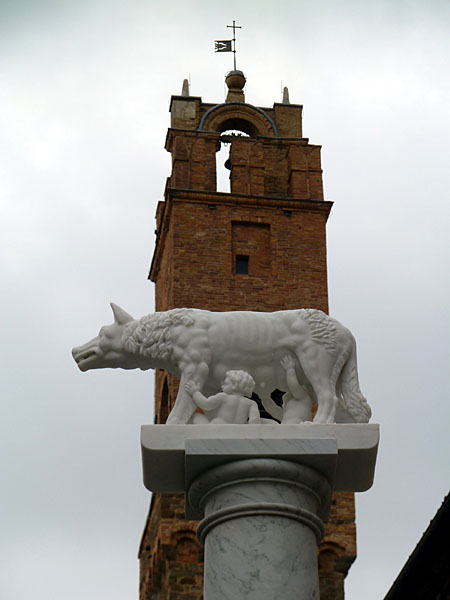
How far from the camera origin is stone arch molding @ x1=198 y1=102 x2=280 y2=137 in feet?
94.8

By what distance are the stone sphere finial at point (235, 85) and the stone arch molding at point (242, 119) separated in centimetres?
92

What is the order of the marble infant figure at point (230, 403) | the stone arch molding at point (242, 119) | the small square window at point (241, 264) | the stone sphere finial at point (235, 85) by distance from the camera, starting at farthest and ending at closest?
the stone sphere finial at point (235, 85), the stone arch molding at point (242, 119), the small square window at point (241, 264), the marble infant figure at point (230, 403)

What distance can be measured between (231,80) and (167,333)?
24.3 metres

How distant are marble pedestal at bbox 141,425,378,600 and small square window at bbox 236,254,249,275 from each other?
19.4 m

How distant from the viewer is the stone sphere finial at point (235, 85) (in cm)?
3044

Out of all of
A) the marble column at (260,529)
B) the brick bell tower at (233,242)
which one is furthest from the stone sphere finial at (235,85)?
the marble column at (260,529)

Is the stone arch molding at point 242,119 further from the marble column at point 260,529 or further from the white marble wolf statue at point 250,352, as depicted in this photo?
the marble column at point 260,529

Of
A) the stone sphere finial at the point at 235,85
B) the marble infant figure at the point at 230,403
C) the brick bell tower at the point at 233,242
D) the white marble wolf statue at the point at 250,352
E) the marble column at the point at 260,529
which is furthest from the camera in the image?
the stone sphere finial at the point at 235,85

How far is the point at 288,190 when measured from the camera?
90.8 ft

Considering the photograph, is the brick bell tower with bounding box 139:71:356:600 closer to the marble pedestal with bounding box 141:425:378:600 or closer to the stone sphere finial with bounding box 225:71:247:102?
the stone sphere finial with bounding box 225:71:247:102

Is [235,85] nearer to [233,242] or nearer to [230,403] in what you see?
[233,242]

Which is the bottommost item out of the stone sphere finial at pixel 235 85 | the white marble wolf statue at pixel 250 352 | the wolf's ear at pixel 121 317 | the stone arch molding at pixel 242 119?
the white marble wolf statue at pixel 250 352

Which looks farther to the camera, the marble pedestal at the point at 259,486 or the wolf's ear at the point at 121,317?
the wolf's ear at the point at 121,317

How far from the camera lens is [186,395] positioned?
22.6ft
